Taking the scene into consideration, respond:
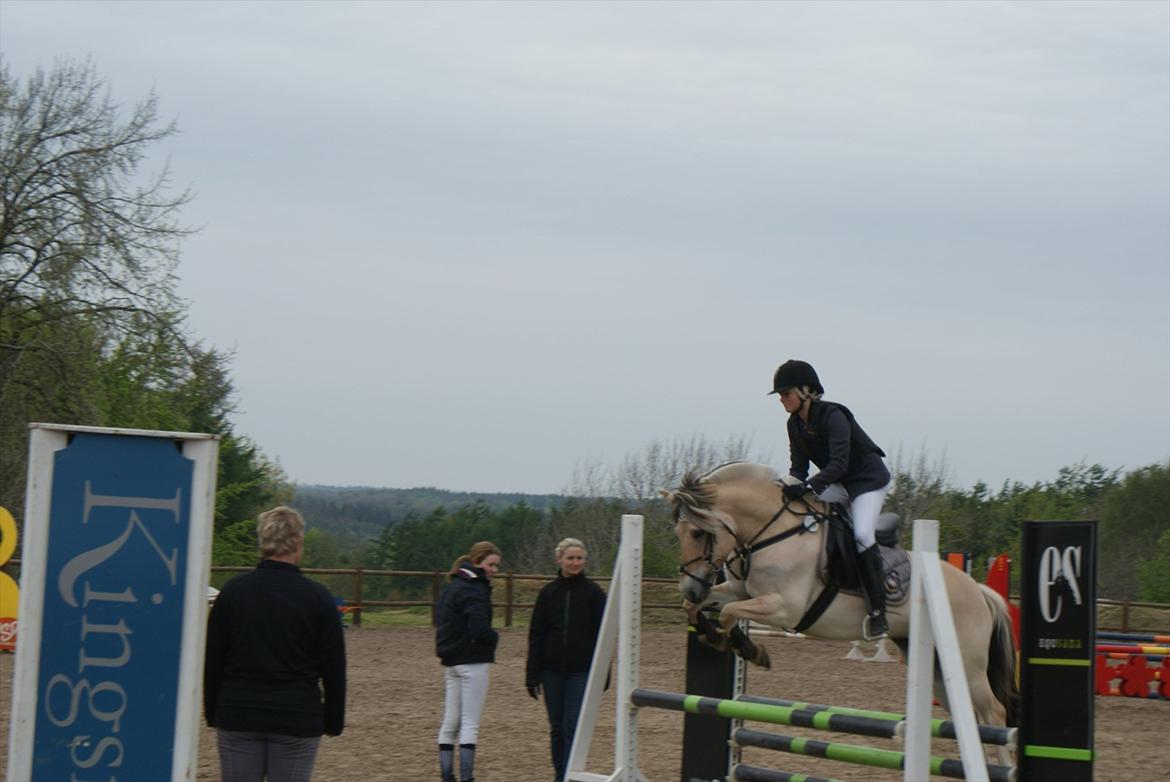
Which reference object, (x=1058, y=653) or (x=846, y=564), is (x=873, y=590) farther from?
(x=1058, y=653)

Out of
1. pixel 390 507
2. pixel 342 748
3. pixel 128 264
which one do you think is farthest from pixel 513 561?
pixel 390 507

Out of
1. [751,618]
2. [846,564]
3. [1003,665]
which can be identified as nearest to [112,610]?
[751,618]

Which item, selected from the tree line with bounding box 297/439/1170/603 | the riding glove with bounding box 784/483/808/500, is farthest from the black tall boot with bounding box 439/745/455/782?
the tree line with bounding box 297/439/1170/603

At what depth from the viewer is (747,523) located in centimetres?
689

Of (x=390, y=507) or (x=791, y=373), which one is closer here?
(x=791, y=373)

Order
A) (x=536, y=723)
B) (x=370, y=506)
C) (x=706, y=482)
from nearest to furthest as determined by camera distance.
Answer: (x=706, y=482)
(x=536, y=723)
(x=370, y=506)

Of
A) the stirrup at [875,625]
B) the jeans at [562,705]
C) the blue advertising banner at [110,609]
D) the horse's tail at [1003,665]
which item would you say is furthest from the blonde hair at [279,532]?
the horse's tail at [1003,665]

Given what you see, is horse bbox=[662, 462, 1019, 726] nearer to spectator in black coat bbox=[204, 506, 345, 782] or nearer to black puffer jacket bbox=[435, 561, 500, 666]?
black puffer jacket bbox=[435, 561, 500, 666]

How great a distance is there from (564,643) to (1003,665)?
95.0 inches

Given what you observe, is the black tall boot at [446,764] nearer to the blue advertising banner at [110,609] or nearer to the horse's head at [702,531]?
the horse's head at [702,531]

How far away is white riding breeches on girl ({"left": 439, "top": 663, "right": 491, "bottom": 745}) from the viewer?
7.35 meters

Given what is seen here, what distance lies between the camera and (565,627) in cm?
720

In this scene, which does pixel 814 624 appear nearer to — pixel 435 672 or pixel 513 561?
pixel 435 672

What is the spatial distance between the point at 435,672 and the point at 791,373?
915 centimetres
